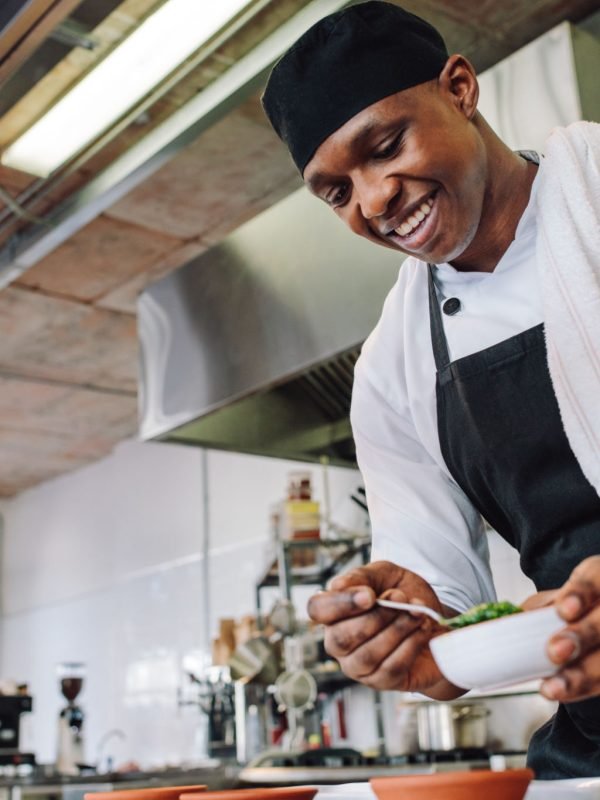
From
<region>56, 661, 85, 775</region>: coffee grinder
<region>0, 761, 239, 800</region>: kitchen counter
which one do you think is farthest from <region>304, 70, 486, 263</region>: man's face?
<region>56, 661, 85, 775</region>: coffee grinder

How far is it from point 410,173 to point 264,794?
0.72 meters

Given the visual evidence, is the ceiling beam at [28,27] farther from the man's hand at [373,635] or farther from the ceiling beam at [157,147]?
the man's hand at [373,635]

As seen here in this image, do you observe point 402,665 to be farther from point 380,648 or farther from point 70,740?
point 70,740

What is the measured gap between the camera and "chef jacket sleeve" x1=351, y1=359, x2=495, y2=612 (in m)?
1.40

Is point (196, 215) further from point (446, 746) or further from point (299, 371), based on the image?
point (446, 746)

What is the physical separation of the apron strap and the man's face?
14 centimetres

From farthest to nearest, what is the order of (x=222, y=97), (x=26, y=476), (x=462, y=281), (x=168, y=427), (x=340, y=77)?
(x=26, y=476) < (x=168, y=427) < (x=222, y=97) < (x=462, y=281) < (x=340, y=77)

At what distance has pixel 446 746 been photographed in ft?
11.7

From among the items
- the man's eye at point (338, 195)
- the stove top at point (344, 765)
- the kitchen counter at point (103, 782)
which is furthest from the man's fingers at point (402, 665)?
the kitchen counter at point (103, 782)

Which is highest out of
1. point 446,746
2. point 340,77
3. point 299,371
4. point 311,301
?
point 311,301

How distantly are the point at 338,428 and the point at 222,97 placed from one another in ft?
4.65

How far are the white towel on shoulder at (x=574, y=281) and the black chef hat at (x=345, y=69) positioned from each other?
210 mm

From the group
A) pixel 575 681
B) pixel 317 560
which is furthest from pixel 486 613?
pixel 317 560

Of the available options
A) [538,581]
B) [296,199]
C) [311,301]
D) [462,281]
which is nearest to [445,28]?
[296,199]
